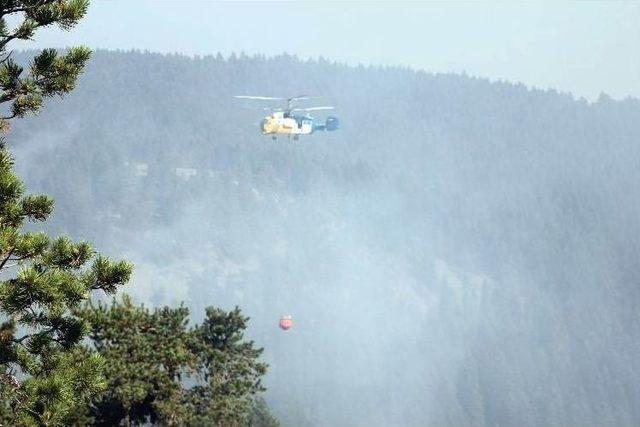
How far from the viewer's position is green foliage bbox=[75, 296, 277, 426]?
2056 inches

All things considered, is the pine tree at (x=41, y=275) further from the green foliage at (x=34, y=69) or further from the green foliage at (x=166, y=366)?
the green foliage at (x=166, y=366)

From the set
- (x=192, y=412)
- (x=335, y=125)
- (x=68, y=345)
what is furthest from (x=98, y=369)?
(x=335, y=125)

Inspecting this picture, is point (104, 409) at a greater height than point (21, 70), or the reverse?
point (21, 70)

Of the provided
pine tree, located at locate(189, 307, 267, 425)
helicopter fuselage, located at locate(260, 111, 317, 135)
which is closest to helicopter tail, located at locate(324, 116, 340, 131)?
helicopter fuselage, located at locate(260, 111, 317, 135)

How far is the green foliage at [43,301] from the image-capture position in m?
18.7

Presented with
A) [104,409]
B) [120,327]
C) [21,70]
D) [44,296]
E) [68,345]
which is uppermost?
[21,70]

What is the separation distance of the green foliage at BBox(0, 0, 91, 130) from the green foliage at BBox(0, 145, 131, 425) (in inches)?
47.7

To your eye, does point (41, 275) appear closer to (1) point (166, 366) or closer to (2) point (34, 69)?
(2) point (34, 69)

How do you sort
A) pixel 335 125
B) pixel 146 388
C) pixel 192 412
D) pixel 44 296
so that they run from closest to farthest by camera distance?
pixel 44 296 → pixel 146 388 → pixel 192 412 → pixel 335 125

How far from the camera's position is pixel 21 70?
820 inches

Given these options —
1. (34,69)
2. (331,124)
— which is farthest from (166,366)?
(331,124)

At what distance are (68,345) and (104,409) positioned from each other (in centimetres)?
3472

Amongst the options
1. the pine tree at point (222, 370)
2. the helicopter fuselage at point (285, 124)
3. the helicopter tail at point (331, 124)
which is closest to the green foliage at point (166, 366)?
the pine tree at point (222, 370)

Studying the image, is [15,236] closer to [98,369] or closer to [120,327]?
[98,369]
